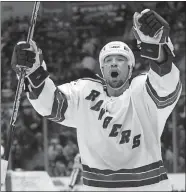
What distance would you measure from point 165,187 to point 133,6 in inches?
180

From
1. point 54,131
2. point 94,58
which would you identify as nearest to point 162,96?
point 54,131

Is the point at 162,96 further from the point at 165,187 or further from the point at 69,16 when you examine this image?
the point at 69,16

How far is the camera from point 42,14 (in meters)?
7.36

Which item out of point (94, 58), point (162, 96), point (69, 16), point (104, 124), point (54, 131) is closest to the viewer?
point (162, 96)

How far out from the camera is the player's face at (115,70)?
340cm

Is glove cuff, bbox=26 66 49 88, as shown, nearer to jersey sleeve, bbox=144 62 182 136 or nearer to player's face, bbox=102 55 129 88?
player's face, bbox=102 55 129 88

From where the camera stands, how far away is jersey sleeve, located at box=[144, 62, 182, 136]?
3102mm

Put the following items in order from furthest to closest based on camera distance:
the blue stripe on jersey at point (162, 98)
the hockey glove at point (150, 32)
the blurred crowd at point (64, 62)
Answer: the blurred crowd at point (64, 62)
the blue stripe on jersey at point (162, 98)
the hockey glove at point (150, 32)

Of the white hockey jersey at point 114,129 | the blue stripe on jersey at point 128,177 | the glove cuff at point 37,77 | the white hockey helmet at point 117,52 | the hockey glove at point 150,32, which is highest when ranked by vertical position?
the hockey glove at point 150,32

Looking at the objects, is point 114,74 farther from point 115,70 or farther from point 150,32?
point 150,32

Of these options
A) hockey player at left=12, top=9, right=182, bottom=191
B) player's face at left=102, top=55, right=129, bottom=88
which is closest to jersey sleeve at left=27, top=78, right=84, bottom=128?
hockey player at left=12, top=9, right=182, bottom=191

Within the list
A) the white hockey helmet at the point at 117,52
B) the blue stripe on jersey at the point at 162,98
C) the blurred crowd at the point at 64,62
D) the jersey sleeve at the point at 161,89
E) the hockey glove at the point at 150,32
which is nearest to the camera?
the hockey glove at the point at 150,32

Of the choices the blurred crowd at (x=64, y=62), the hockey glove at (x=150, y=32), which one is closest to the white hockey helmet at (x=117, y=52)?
the hockey glove at (x=150, y=32)

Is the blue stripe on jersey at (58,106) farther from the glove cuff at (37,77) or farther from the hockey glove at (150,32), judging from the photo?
the hockey glove at (150,32)
